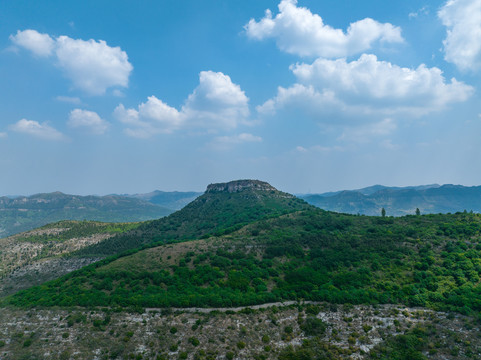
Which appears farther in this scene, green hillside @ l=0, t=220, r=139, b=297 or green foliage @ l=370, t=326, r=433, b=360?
green hillside @ l=0, t=220, r=139, b=297

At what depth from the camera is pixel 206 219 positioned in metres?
167

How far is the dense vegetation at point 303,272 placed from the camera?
56.1m

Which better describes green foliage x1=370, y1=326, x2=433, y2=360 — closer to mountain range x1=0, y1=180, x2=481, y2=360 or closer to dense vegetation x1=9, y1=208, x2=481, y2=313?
mountain range x1=0, y1=180, x2=481, y2=360

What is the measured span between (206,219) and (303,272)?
107007 mm

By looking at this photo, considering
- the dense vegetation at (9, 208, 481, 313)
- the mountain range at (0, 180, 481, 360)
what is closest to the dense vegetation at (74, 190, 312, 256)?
the dense vegetation at (9, 208, 481, 313)

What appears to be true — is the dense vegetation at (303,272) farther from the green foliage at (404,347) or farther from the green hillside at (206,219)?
the green hillside at (206,219)

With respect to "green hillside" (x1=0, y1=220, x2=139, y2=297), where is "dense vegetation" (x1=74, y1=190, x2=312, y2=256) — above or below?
above

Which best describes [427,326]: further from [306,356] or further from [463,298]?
[306,356]

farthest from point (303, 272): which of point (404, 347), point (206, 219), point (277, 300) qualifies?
point (206, 219)

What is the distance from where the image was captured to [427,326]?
46.6 m

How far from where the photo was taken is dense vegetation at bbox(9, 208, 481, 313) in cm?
5606

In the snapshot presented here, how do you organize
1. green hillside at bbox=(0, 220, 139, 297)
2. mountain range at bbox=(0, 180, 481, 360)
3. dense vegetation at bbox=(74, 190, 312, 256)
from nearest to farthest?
1. mountain range at bbox=(0, 180, 481, 360)
2. green hillside at bbox=(0, 220, 139, 297)
3. dense vegetation at bbox=(74, 190, 312, 256)

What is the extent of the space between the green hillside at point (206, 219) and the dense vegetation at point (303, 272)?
48118 mm

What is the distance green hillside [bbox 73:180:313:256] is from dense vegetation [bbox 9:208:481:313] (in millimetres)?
48118
